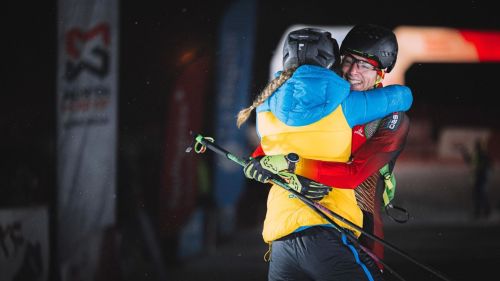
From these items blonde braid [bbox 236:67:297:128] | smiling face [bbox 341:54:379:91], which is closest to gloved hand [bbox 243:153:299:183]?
blonde braid [bbox 236:67:297:128]

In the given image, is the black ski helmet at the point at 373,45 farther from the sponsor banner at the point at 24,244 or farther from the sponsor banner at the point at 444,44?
the sponsor banner at the point at 444,44

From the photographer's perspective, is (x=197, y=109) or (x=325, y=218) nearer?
(x=325, y=218)

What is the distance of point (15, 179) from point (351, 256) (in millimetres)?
4973

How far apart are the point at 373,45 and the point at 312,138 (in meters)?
0.62

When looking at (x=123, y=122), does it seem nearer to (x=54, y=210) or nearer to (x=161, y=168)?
(x=161, y=168)

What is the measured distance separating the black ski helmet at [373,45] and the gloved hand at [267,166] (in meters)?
0.67

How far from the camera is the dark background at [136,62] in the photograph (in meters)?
7.87

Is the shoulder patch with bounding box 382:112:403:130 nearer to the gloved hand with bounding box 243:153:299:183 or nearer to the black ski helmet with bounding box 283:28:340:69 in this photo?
the black ski helmet with bounding box 283:28:340:69

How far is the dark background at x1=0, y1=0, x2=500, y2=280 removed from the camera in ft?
25.8

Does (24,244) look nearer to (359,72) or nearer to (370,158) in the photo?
(359,72)

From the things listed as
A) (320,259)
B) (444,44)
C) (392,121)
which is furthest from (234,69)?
(320,259)

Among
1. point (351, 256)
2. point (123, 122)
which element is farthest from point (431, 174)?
point (351, 256)

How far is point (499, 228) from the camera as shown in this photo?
1197cm

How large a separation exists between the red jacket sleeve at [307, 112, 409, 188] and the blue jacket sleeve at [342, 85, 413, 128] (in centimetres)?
6
